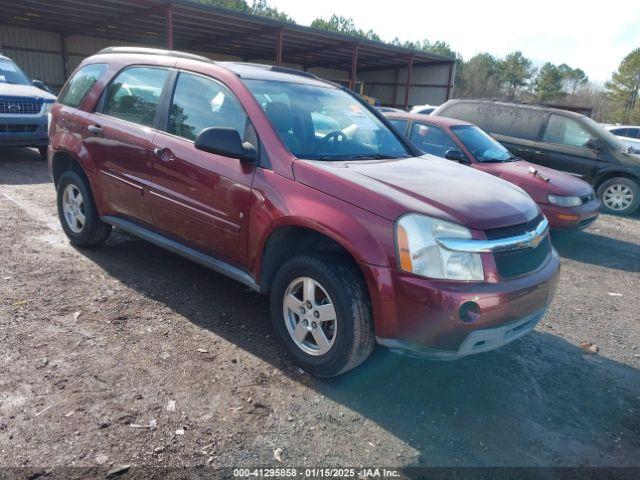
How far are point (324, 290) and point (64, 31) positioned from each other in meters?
26.9

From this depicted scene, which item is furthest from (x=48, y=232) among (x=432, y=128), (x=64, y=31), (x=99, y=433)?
(x=64, y=31)

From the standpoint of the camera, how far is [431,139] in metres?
7.22

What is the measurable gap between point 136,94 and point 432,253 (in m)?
3.03

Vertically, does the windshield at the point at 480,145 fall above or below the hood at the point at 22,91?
below

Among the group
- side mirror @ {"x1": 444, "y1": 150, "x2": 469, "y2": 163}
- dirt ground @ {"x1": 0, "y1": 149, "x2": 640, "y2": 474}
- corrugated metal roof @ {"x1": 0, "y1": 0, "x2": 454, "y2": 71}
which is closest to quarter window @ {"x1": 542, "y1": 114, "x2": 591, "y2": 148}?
side mirror @ {"x1": 444, "y1": 150, "x2": 469, "y2": 163}

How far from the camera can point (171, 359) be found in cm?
317

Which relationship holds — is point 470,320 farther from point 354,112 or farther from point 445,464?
point 354,112

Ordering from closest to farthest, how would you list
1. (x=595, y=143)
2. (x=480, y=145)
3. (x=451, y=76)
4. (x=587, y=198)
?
(x=587, y=198) → (x=480, y=145) → (x=595, y=143) → (x=451, y=76)

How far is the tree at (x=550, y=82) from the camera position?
6566 centimetres

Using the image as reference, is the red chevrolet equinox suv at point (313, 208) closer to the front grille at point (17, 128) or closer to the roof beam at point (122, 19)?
the front grille at point (17, 128)

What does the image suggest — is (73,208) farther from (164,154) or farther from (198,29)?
(198,29)

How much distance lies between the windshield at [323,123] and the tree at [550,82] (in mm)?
69403

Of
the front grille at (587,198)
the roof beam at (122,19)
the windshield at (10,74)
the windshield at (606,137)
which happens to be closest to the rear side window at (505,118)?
the windshield at (606,137)

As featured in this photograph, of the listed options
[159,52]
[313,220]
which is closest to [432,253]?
[313,220]
